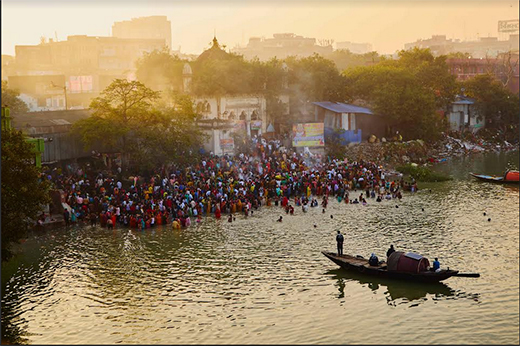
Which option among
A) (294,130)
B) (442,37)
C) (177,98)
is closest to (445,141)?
(294,130)

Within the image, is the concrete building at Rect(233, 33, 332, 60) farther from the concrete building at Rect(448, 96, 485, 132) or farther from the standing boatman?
the standing boatman

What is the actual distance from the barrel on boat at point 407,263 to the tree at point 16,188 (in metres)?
11.3

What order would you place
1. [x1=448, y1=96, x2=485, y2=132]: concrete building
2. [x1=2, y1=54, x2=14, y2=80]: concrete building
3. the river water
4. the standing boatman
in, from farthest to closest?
[x1=2, y1=54, x2=14, y2=80]: concrete building, [x1=448, y1=96, x2=485, y2=132]: concrete building, the standing boatman, the river water

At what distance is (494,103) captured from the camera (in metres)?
59.9

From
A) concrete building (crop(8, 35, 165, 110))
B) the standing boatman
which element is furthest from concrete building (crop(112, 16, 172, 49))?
the standing boatman

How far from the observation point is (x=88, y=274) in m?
22.3

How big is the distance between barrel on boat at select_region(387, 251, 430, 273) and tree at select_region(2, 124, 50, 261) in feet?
37.1

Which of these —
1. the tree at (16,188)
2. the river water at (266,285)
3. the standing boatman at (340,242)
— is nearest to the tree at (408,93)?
the river water at (266,285)

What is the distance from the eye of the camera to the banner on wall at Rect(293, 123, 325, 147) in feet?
145

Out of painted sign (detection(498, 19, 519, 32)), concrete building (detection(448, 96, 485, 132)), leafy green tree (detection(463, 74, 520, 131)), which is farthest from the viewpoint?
leafy green tree (detection(463, 74, 520, 131))

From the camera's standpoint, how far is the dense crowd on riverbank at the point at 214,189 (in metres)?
29.1

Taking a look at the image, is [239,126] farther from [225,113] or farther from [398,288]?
[398,288]

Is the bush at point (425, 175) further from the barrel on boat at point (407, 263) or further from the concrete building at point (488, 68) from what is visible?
the concrete building at point (488, 68)

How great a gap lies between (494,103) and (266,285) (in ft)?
148
